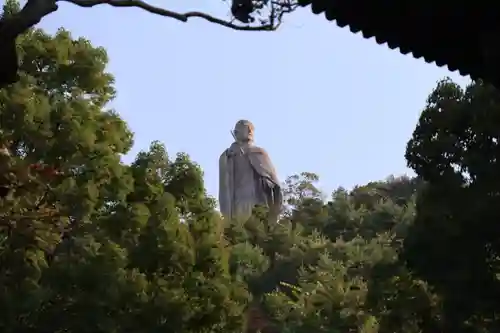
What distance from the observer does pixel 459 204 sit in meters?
8.40

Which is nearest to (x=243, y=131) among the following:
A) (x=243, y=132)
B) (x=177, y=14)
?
(x=243, y=132)

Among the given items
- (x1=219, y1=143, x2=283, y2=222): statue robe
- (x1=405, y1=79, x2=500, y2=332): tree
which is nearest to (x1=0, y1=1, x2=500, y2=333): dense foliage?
(x1=405, y1=79, x2=500, y2=332): tree

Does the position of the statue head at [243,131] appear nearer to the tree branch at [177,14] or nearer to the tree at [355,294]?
the tree at [355,294]

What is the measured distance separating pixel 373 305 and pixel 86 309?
3025 millimetres

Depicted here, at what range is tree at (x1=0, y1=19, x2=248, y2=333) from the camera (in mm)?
9578

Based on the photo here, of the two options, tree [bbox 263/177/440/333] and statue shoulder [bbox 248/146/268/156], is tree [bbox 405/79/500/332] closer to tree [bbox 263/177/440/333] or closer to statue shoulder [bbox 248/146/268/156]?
tree [bbox 263/177/440/333]

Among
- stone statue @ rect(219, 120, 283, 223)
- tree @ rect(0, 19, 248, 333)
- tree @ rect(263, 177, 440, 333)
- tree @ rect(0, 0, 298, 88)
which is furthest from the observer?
stone statue @ rect(219, 120, 283, 223)

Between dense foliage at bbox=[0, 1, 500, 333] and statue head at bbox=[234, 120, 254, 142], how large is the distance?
24.8 feet

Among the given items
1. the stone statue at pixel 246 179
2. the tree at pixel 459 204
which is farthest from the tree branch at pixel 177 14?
the stone statue at pixel 246 179

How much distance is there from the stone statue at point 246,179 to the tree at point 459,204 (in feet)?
34.2

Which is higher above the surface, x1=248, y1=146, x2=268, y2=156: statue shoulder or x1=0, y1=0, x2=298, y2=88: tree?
x1=248, y1=146, x2=268, y2=156: statue shoulder

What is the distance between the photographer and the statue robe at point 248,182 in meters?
19.7

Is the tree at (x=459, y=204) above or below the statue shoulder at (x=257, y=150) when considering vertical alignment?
below

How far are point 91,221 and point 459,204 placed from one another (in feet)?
14.2
